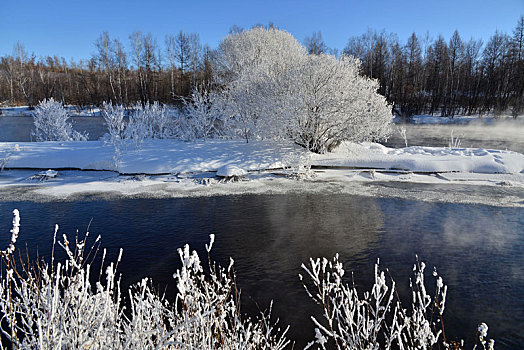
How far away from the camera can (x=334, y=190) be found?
12414 mm

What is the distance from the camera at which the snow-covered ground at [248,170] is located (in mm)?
12672

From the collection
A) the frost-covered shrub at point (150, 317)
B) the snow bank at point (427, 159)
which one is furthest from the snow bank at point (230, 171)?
the frost-covered shrub at point (150, 317)

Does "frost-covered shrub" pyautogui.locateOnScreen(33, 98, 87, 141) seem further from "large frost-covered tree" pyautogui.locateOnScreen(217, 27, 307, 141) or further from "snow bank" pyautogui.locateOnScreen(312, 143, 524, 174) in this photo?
"snow bank" pyautogui.locateOnScreen(312, 143, 524, 174)

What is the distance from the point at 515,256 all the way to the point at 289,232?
4.75 metres

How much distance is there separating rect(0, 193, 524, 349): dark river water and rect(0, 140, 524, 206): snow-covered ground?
60.7 inches

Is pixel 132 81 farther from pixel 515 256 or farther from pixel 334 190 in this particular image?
pixel 515 256

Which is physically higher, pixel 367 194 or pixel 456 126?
pixel 456 126

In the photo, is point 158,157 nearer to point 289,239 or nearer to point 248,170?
point 248,170

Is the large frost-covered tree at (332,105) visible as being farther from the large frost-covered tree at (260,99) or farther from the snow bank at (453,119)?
the snow bank at (453,119)

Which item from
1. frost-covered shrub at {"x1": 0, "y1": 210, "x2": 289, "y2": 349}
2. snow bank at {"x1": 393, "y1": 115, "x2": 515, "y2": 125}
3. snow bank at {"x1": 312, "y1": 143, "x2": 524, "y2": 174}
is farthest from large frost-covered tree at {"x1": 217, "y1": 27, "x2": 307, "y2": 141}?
snow bank at {"x1": 393, "y1": 115, "x2": 515, "y2": 125}

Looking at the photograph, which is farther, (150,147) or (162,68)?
(162,68)

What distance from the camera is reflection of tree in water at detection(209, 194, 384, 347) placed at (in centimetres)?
542

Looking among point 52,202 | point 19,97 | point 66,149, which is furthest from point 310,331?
point 19,97

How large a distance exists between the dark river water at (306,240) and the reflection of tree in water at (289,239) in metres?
0.02
